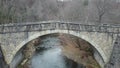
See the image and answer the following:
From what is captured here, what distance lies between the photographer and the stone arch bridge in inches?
831

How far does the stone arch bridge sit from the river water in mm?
4758

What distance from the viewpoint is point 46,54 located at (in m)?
29.8

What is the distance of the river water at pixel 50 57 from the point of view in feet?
85.0

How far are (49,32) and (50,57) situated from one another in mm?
8091

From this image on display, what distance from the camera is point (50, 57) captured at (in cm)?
2869

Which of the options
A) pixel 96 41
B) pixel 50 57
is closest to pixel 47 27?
pixel 96 41

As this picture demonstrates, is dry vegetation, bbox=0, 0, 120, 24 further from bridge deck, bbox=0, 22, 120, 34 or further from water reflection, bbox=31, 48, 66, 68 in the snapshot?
bridge deck, bbox=0, 22, 120, 34

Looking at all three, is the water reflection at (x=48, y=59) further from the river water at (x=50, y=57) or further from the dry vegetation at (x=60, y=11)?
the dry vegetation at (x=60, y=11)

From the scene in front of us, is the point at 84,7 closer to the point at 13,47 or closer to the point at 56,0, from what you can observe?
the point at 56,0

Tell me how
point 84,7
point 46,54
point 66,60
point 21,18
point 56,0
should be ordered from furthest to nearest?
1. point 56,0
2. point 84,7
3. point 21,18
4. point 46,54
5. point 66,60

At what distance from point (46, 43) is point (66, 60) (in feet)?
23.1

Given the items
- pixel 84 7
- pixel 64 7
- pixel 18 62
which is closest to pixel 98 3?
pixel 84 7

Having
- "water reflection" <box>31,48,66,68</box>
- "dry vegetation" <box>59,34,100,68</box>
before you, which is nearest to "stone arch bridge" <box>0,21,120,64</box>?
"dry vegetation" <box>59,34,100,68</box>

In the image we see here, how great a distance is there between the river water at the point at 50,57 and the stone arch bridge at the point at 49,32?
15.6 ft
